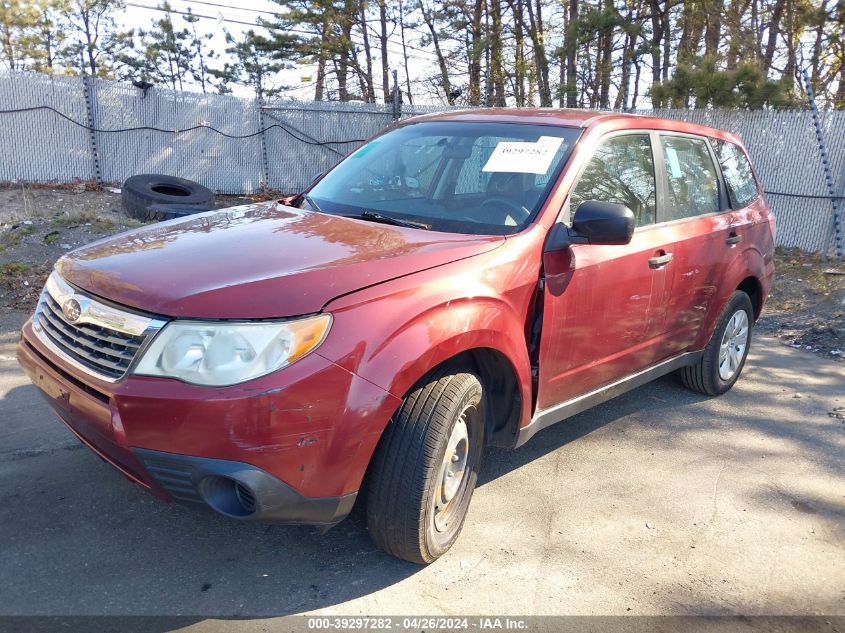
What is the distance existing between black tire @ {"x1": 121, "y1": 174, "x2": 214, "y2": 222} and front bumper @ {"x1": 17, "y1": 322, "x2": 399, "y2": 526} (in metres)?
7.52

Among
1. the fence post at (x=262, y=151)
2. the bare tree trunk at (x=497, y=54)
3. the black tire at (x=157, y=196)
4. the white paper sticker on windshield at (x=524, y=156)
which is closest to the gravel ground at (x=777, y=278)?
the black tire at (x=157, y=196)

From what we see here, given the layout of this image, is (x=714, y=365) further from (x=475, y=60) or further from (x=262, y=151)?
(x=475, y=60)

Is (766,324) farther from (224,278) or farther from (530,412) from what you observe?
(224,278)

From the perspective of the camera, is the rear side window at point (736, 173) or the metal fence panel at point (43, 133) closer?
the rear side window at point (736, 173)

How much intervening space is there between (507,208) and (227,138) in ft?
45.6

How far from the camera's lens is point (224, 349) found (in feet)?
7.27

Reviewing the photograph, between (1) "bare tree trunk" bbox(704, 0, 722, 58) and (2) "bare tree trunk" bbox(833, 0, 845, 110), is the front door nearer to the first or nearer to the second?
(2) "bare tree trunk" bbox(833, 0, 845, 110)

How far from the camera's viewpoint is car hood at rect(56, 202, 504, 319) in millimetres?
2289

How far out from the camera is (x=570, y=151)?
3.37 metres

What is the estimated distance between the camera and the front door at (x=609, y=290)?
3.16m

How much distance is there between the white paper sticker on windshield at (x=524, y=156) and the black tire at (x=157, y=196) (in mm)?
6732

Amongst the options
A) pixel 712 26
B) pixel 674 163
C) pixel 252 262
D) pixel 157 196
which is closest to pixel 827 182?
pixel 712 26

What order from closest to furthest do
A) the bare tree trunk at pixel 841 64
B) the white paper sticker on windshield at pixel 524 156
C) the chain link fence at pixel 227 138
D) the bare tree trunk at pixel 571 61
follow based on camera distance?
the white paper sticker on windshield at pixel 524 156
the chain link fence at pixel 227 138
the bare tree trunk at pixel 841 64
the bare tree trunk at pixel 571 61

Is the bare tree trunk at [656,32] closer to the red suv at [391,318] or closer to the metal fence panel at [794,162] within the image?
the metal fence panel at [794,162]
